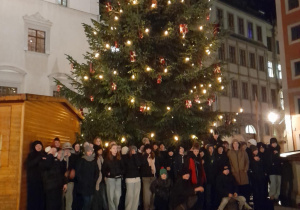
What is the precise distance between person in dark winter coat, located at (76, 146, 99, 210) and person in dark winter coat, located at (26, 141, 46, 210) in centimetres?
118

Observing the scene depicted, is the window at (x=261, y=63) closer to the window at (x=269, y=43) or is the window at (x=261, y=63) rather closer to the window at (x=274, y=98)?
the window at (x=269, y=43)

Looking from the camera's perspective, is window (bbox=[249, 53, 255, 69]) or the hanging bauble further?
window (bbox=[249, 53, 255, 69])

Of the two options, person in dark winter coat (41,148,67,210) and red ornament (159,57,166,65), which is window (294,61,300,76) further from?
person in dark winter coat (41,148,67,210)

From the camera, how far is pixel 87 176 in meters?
10.6

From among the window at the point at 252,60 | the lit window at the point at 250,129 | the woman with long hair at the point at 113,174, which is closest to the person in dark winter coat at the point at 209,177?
the woman with long hair at the point at 113,174

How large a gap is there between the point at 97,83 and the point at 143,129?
278 centimetres

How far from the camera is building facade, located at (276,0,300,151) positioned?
1348 inches

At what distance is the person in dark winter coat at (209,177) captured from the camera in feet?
42.4

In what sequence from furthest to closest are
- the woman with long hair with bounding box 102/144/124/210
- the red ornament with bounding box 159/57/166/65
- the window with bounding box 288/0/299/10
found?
the window with bounding box 288/0/299/10, the red ornament with bounding box 159/57/166/65, the woman with long hair with bounding box 102/144/124/210

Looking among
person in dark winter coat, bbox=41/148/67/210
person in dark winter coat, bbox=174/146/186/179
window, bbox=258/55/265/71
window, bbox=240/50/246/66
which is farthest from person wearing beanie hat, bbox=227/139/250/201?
window, bbox=258/55/265/71

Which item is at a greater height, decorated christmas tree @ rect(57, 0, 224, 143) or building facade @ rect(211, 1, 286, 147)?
building facade @ rect(211, 1, 286, 147)

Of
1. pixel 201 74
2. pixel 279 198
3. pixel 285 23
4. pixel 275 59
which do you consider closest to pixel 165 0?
pixel 201 74

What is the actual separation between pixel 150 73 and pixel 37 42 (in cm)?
1193

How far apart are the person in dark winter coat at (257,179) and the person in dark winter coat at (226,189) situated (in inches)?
54.5
